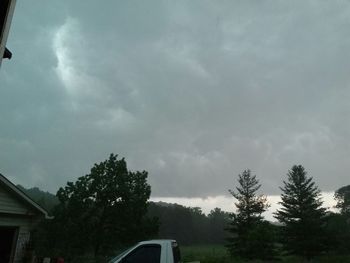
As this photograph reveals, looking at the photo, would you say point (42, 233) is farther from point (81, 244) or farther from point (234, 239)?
point (234, 239)

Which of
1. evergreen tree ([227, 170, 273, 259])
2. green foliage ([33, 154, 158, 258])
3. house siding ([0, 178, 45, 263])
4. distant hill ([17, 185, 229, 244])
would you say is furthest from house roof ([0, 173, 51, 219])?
distant hill ([17, 185, 229, 244])

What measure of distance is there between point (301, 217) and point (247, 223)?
8.53 metres

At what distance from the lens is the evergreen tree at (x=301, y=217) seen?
52469 mm

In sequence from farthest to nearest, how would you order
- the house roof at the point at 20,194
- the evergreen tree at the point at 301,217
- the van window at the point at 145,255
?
1. the evergreen tree at the point at 301,217
2. the house roof at the point at 20,194
3. the van window at the point at 145,255

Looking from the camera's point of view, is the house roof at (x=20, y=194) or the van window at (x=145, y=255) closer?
the van window at (x=145, y=255)

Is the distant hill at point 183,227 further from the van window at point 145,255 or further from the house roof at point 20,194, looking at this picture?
the van window at point 145,255

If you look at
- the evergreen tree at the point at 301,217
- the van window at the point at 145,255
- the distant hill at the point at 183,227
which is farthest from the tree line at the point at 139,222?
the distant hill at the point at 183,227

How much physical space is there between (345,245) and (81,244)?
134 feet

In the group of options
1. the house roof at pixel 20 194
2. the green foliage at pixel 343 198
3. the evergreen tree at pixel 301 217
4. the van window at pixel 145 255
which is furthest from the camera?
the green foliage at pixel 343 198

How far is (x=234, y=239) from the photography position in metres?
58.2

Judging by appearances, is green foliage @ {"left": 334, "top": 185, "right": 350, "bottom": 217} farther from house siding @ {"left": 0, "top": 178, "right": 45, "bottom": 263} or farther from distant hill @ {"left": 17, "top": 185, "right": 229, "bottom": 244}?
house siding @ {"left": 0, "top": 178, "right": 45, "bottom": 263}

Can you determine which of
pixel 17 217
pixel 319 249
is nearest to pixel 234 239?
pixel 319 249

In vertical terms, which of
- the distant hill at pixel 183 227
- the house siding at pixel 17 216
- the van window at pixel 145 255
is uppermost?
the distant hill at pixel 183 227

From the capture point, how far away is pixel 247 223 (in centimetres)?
5891
